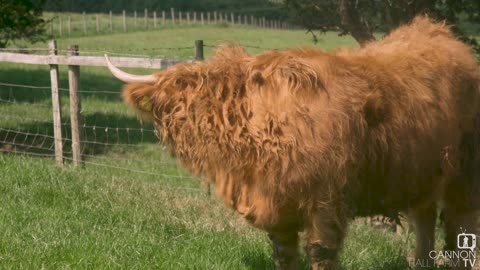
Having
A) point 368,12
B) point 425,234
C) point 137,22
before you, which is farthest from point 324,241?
point 137,22

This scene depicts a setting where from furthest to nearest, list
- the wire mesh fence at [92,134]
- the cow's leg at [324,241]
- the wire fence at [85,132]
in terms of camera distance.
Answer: the wire mesh fence at [92,134], the wire fence at [85,132], the cow's leg at [324,241]

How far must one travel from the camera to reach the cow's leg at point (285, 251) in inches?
207

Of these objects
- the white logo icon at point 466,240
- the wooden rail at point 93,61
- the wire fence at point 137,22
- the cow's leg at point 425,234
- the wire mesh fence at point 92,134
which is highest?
the wooden rail at point 93,61

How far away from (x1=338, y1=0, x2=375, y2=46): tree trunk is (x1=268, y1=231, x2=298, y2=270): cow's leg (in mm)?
3756

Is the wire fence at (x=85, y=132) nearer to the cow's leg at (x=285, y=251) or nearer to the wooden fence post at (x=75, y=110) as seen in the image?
the wooden fence post at (x=75, y=110)

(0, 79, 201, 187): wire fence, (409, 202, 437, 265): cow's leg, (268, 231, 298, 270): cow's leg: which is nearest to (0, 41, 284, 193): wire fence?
(0, 79, 201, 187): wire fence

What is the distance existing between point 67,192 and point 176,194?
4.77ft

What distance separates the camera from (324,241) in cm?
489

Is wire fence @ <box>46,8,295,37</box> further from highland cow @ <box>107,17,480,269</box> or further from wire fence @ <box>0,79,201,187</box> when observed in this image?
highland cow @ <box>107,17,480,269</box>

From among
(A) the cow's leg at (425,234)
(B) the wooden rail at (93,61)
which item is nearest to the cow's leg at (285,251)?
(A) the cow's leg at (425,234)

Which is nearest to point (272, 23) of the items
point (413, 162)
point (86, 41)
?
point (86, 41)

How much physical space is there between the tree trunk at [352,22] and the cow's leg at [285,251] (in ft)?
12.3

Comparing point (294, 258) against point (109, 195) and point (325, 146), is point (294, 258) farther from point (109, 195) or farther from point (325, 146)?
point (109, 195)

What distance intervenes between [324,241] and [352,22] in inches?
170
